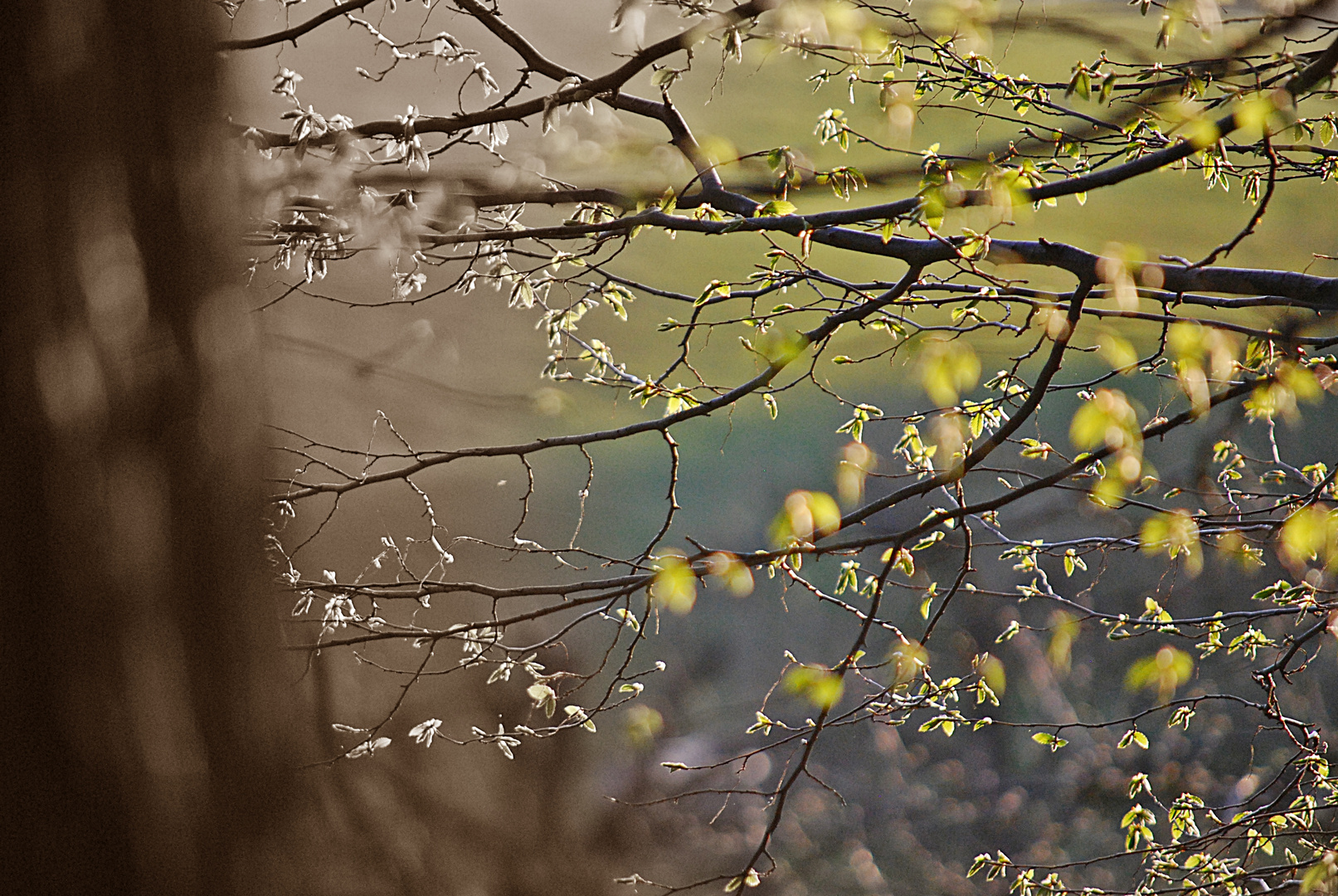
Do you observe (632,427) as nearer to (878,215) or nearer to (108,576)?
(878,215)

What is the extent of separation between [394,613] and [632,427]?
3386 millimetres

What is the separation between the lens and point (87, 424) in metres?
0.45

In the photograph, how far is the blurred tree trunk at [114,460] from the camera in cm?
45

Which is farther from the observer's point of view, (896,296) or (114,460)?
(896,296)

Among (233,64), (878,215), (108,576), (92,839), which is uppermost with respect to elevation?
(878,215)

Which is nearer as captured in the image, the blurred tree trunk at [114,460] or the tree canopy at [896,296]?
the blurred tree trunk at [114,460]

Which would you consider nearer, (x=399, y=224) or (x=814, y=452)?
(x=399, y=224)

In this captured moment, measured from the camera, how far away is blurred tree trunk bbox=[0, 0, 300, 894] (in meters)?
0.45

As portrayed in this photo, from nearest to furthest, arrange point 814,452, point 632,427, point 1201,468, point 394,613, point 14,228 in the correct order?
point 14,228
point 1201,468
point 632,427
point 394,613
point 814,452

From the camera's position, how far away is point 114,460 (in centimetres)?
46

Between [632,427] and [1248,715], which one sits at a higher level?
[632,427]

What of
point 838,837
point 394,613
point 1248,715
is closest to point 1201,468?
point 394,613

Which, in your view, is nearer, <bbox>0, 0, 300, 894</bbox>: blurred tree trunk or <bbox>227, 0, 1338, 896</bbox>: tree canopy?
<bbox>0, 0, 300, 894</bbox>: blurred tree trunk

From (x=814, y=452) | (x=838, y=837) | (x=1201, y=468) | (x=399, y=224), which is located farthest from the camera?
(x=814, y=452)
